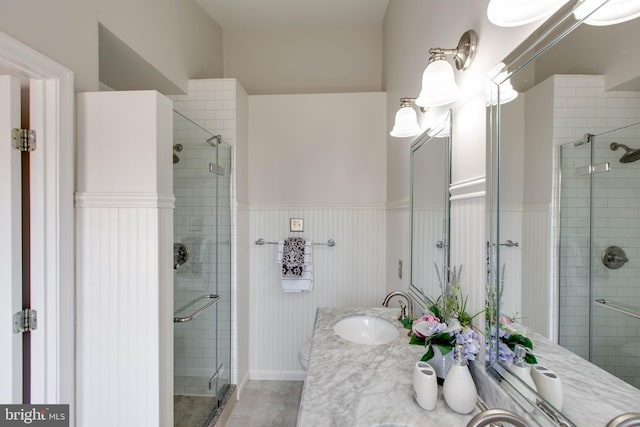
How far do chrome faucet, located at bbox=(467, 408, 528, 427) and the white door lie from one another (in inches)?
59.3

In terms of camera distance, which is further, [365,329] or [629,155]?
[365,329]

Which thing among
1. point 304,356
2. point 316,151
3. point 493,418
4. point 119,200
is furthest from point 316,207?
point 493,418

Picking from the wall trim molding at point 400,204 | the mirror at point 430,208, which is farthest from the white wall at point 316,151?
the mirror at point 430,208

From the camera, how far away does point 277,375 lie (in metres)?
2.68

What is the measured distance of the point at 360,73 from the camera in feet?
9.45

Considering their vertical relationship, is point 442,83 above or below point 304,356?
above

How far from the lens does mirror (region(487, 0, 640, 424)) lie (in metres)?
0.52

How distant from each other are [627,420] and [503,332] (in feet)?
1.36

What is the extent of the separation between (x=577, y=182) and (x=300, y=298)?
2.34m

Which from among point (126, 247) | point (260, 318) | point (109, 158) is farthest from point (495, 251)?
point (260, 318)

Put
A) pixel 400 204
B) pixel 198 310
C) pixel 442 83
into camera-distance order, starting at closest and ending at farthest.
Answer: pixel 442 83 → pixel 198 310 → pixel 400 204

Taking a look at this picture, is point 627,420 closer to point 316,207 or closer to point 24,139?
point 24,139

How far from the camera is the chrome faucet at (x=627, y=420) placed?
1.57 ft
